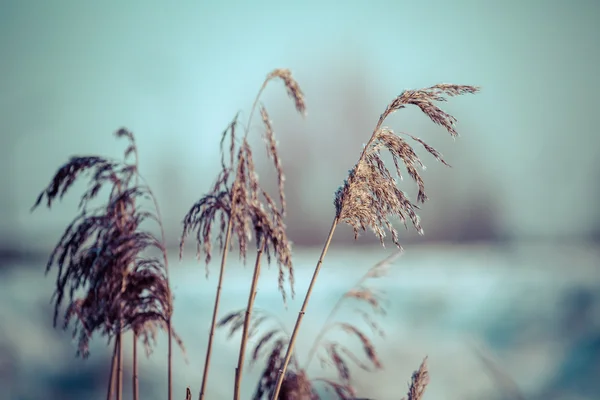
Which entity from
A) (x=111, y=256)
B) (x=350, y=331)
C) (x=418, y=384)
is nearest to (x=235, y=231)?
(x=111, y=256)

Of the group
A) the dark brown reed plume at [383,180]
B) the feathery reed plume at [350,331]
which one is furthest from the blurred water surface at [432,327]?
the dark brown reed plume at [383,180]

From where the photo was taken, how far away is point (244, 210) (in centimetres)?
157

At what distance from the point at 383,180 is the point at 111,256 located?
0.75m

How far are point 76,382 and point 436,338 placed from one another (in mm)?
2068

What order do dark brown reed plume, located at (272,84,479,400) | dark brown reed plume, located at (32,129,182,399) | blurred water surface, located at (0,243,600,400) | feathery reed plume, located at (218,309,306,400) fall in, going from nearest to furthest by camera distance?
dark brown reed plume, located at (272,84,479,400) < dark brown reed plume, located at (32,129,182,399) < feathery reed plume, located at (218,309,306,400) < blurred water surface, located at (0,243,600,400)

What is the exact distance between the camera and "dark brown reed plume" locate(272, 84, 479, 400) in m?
1.43

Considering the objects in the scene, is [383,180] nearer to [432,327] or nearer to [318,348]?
[318,348]

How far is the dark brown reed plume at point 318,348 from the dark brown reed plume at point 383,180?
1.51 ft

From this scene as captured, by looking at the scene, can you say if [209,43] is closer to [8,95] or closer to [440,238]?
[8,95]

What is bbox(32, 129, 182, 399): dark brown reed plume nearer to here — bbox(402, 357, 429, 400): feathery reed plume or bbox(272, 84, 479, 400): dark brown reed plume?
bbox(272, 84, 479, 400): dark brown reed plume

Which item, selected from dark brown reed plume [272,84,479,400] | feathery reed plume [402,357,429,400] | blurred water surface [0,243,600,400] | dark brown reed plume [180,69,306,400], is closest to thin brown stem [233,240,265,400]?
dark brown reed plume [180,69,306,400]

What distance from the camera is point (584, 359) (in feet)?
12.8

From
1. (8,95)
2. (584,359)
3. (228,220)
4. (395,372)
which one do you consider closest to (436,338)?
(395,372)

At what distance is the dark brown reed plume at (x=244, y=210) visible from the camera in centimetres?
153
